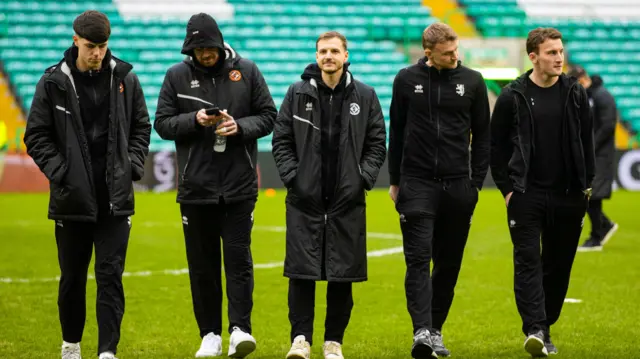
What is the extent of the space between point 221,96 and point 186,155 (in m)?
0.44

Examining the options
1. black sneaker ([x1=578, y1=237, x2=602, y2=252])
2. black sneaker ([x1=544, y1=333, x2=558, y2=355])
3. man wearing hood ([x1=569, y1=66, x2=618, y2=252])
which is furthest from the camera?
black sneaker ([x1=578, y1=237, x2=602, y2=252])

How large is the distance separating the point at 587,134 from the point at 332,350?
7.09ft

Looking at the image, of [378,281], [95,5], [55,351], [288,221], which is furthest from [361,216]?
[95,5]

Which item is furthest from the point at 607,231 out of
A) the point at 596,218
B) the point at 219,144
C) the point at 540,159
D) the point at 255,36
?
the point at 255,36

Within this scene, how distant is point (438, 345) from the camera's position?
268 inches

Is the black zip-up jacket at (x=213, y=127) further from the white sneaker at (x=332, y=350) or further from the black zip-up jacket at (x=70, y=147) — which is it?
the white sneaker at (x=332, y=350)

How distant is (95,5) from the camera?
100.0 ft

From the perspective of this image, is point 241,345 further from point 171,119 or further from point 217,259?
point 171,119

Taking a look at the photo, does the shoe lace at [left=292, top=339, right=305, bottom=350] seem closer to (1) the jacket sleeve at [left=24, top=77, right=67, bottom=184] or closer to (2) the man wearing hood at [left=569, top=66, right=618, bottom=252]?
(1) the jacket sleeve at [left=24, top=77, right=67, bottom=184]

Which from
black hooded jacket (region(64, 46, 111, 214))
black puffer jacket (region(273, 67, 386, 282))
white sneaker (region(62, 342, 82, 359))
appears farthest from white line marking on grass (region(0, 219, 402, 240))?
black hooded jacket (region(64, 46, 111, 214))

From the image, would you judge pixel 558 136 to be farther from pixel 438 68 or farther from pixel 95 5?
pixel 95 5

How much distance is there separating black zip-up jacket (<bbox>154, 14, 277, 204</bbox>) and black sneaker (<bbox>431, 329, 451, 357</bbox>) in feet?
4.85

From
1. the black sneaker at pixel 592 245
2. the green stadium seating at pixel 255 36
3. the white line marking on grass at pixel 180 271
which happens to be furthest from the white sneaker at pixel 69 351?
the green stadium seating at pixel 255 36

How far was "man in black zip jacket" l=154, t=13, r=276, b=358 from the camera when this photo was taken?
6746 millimetres
